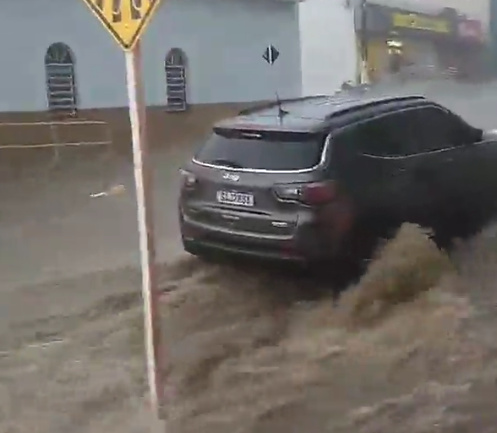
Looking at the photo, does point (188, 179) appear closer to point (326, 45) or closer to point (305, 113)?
point (305, 113)

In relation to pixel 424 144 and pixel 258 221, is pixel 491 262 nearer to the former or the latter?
pixel 424 144

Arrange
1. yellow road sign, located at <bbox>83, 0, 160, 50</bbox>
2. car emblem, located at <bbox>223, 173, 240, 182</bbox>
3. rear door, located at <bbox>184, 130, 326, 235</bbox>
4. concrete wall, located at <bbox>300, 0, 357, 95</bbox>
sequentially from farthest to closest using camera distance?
concrete wall, located at <bbox>300, 0, 357, 95</bbox> → car emblem, located at <bbox>223, 173, 240, 182</bbox> → rear door, located at <bbox>184, 130, 326, 235</bbox> → yellow road sign, located at <bbox>83, 0, 160, 50</bbox>

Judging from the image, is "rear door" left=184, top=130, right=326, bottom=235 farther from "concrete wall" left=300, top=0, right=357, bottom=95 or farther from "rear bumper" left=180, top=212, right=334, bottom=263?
"concrete wall" left=300, top=0, right=357, bottom=95

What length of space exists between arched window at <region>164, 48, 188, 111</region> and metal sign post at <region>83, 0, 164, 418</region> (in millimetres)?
17535

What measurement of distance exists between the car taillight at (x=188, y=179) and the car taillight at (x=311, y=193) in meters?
1.04

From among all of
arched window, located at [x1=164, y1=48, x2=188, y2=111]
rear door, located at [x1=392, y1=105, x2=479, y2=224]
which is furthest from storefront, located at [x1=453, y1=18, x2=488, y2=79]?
rear door, located at [x1=392, y1=105, x2=479, y2=224]

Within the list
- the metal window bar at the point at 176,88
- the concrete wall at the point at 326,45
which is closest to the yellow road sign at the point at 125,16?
the metal window bar at the point at 176,88

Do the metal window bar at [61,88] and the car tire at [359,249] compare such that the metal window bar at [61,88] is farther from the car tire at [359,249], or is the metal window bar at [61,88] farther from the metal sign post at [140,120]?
the metal sign post at [140,120]

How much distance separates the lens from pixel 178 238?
981 cm

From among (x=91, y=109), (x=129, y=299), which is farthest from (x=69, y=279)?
(x=91, y=109)

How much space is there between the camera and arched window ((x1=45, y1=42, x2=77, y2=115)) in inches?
734

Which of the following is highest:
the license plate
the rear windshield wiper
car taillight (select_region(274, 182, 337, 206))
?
the rear windshield wiper

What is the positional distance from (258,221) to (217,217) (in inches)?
18.6

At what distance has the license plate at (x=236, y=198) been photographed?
6.59 meters
